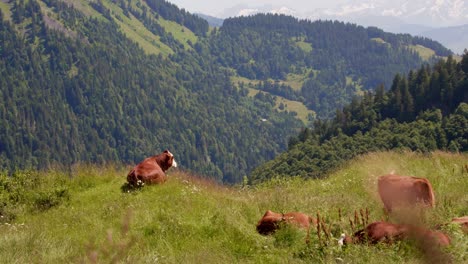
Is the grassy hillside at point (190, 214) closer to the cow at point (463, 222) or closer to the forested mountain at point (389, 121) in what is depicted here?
the cow at point (463, 222)

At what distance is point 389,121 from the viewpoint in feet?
376

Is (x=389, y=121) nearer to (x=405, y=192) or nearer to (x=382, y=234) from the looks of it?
(x=405, y=192)

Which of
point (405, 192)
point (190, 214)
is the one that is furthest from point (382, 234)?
point (190, 214)

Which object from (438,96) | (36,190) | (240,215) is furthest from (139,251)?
(438,96)

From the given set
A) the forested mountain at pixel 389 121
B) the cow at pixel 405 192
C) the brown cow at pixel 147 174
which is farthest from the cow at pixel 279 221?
the forested mountain at pixel 389 121

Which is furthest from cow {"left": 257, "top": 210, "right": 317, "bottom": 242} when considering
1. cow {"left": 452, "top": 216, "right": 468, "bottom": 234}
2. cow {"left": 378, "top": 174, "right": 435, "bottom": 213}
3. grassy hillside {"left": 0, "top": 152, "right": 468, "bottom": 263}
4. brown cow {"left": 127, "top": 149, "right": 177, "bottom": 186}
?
brown cow {"left": 127, "top": 149, "right": 177, "bottom": 186}

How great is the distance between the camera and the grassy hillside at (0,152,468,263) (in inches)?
273

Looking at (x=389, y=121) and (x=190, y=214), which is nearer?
(x=190, y=214)

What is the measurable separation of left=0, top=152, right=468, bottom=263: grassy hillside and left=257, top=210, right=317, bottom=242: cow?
0.26 meters

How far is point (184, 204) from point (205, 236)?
5.83ft

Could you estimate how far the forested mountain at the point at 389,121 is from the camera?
9412 cm

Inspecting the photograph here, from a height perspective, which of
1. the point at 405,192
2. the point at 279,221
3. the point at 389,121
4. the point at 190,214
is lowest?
the point at 389,121

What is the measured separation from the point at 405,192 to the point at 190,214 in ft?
13.1

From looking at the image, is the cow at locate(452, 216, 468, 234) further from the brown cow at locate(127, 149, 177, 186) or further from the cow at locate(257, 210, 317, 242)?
the brown cow at locate(127, 149, 177, 186)
